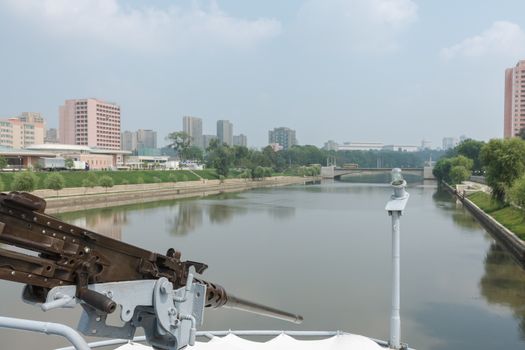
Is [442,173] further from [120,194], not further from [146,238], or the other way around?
[146,238]

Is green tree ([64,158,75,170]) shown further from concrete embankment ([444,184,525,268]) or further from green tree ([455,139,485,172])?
green tree ([455,139,485,172])

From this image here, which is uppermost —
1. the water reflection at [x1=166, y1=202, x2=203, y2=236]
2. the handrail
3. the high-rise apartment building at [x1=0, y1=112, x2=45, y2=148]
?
the high-rise apartment building at [x1=0, y1=112, x2=45, y2=148]

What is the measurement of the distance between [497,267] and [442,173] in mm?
62873

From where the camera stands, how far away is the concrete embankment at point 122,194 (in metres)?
37.1

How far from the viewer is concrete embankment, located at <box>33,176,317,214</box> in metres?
37.1

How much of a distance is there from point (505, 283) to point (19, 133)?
94.6 meters

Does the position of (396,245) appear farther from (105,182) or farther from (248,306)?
(105,182)

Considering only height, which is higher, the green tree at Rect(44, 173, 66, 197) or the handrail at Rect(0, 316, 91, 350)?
the handrail at Rect(0, 316, 91, 350)

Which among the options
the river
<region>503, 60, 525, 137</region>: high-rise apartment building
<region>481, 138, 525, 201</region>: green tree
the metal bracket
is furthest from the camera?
<region>503, 60, 525, 137</region>: high-rise apartment building

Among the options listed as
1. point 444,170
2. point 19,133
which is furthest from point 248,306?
point 19,133

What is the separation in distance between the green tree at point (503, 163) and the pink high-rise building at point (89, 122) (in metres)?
88.7

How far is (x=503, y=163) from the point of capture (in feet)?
91.0

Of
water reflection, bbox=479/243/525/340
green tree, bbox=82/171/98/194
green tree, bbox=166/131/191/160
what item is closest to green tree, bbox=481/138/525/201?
water reflection, bbox=479/243/525/340

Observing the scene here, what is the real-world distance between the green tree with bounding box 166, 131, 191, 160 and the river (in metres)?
60.3
